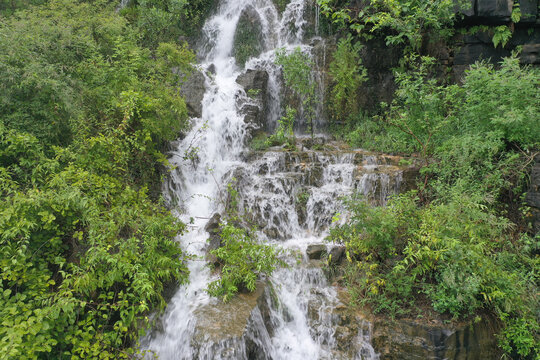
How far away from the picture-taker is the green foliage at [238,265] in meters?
5.19

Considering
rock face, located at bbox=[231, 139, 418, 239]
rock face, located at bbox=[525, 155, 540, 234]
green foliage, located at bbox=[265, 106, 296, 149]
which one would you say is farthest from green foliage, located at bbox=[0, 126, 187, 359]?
rock face, located at bbox=[525, 155, 540, 234]

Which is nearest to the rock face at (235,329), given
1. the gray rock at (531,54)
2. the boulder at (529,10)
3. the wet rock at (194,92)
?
the wet rock at (194,92)

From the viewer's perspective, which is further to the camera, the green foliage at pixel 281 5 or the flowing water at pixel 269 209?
the green foliage at pixel 281 5

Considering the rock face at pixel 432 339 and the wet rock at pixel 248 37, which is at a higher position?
the wet rock at pixel 248 37

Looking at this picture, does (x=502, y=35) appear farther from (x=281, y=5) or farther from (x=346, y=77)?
(x=281, y=5)

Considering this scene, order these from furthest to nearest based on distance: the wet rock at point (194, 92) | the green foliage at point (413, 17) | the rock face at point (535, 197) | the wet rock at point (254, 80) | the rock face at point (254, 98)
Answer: the wet rock at point (254, 80) → the rock face at point (254, 98) → the wet rock at point (194, 92) → the green foliage at point (413, 17) → the rock face at point (535, 197)

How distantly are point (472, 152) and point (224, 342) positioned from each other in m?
5.62

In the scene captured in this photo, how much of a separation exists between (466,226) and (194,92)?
9.05 m

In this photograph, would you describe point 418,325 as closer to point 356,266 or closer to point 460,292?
point 460,292

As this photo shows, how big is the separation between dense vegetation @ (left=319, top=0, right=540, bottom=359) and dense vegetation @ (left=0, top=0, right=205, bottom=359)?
3259 mm

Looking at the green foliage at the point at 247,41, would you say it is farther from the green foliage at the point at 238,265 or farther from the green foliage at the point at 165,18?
the green foliage at the point at 238,265

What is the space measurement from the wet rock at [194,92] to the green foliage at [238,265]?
6.17 metres

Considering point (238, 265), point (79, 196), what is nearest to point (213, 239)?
point (238, 265)

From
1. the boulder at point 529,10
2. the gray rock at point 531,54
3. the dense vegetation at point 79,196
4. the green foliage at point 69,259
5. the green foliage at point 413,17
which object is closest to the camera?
the green foliage at point 69,259
